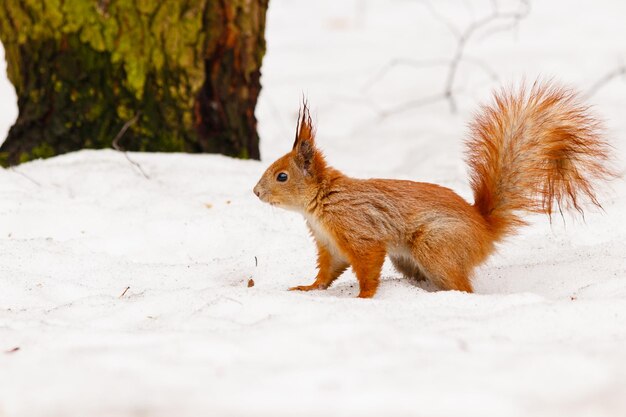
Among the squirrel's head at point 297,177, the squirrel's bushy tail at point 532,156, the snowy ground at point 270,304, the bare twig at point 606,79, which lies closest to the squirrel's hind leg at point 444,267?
the snowy ground at point 270,304

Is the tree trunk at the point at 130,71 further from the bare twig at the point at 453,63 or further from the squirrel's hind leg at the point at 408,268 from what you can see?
the bare twig at the point at 453,63

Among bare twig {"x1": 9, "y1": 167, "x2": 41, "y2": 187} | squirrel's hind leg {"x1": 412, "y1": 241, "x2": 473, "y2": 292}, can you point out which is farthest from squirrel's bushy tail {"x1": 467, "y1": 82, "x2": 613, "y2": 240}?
bare twig {"x1": 9, "y1": 167, "x2": 41, "y2": 187}

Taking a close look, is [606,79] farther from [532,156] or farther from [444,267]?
[444,267]

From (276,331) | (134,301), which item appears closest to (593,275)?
(276,331)

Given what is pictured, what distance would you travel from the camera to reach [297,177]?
3.36 meters

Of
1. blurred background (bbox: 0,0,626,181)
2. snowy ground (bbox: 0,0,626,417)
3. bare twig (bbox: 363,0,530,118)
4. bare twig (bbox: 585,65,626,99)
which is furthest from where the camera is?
bare twig (bbox: 363,0,530,118)

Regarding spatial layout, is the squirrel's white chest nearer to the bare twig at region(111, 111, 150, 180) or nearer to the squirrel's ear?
the squirrel's ear

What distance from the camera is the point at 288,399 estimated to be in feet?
6.16

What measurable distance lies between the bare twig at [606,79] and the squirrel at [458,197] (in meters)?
3.14

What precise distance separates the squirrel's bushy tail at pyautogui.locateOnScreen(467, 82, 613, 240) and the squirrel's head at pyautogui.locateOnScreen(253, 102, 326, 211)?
1.94ft

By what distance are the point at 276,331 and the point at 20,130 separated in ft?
9.05

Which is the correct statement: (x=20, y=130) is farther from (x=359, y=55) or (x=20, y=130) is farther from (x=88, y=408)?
(x=359, y=55)

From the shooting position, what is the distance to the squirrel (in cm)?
309

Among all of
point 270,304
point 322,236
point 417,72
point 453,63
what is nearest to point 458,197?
point 322,236
